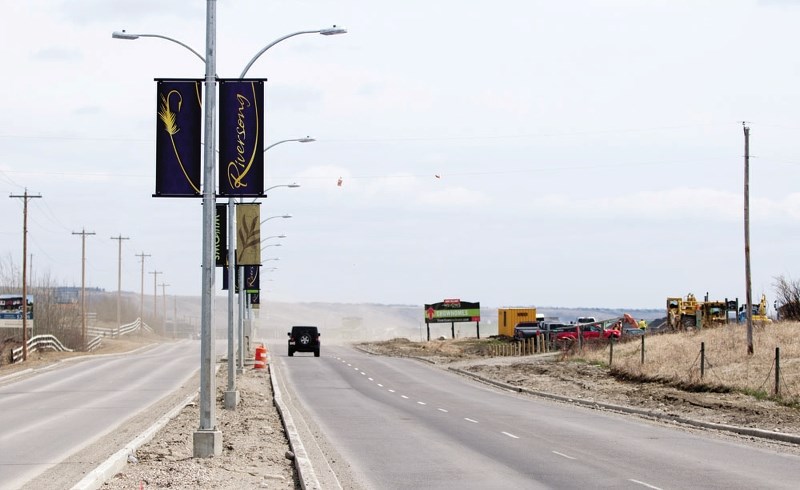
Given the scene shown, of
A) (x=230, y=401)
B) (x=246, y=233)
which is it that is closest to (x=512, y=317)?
(x=246, y=233)

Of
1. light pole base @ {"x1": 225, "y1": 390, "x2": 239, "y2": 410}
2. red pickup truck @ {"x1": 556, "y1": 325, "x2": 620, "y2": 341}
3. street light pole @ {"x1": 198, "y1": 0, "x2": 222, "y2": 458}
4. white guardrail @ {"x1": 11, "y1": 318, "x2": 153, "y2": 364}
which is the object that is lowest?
white guardrail @ {"x1": 11, "y1": 318, "x2": 153, "y2": 364}

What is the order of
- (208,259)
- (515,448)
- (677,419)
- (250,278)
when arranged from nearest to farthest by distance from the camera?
(208,259), (515,448), (677,419), (250,278)

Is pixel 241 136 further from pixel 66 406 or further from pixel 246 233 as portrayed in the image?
pixel 66 406

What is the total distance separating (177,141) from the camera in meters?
17.4

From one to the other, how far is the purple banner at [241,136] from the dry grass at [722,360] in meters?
18.3

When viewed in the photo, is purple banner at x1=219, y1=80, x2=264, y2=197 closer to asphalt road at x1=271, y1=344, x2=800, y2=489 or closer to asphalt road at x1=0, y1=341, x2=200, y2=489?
asphalt road at x1=271, y1=344, x2=800, y2=489

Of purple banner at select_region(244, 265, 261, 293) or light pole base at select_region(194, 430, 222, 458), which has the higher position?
purple banner at select_region(244, 265, 261, 293)

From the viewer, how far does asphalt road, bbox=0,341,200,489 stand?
65.3 feet

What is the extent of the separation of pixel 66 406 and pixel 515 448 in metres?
17.8

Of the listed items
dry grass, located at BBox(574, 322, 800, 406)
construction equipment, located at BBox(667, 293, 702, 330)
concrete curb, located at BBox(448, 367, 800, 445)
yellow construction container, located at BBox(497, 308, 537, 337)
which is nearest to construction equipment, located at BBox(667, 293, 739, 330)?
construction equipment, located at BBox(667, 293, 702, 330)

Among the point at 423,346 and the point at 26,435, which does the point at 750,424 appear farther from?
the point at 423,346

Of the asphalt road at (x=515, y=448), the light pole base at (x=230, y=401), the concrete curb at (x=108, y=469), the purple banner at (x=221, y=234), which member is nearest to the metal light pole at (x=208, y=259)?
the concrete curb at (x=108, y=469)

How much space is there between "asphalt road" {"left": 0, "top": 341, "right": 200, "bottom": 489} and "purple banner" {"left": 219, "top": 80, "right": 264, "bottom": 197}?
18.4ft

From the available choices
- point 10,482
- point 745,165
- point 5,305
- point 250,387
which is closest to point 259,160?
point 10,482
